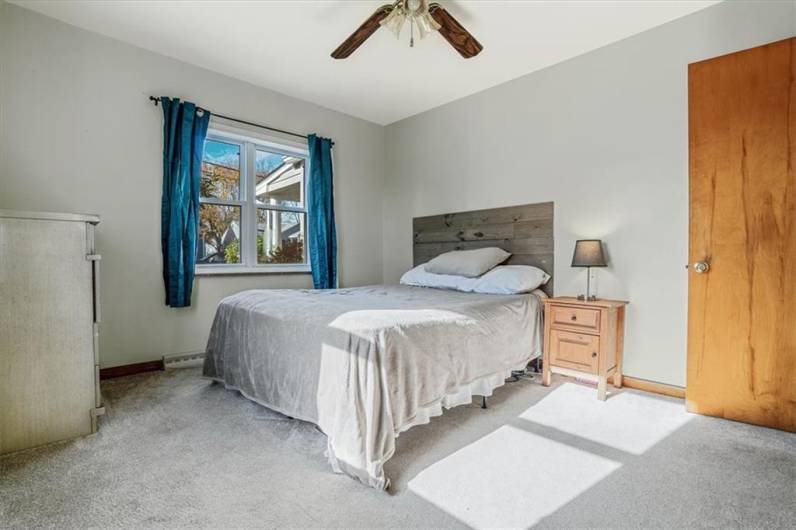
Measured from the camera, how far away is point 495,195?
3.59 m

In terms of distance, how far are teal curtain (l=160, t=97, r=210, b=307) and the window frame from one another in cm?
22

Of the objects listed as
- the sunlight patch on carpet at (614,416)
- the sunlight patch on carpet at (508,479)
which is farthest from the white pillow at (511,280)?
the sunlight patch on carpet at (508,479)

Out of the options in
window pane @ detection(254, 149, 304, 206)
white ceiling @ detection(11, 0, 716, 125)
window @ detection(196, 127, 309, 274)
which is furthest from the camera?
window pane @ detection(254, 149, 304, 206)

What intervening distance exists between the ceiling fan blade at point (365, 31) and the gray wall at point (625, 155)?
1.61 m

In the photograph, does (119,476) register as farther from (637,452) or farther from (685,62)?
(685,62)

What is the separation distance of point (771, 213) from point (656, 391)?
1301 mm

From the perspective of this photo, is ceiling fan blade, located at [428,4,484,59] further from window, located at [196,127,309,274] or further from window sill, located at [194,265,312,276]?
window sill, located at [194,265,312,276]

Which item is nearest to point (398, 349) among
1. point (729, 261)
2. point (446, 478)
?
point (446, 478)

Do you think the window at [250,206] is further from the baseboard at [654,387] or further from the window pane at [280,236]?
the baseboard at [654,387]

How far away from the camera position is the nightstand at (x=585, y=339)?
2504 mm

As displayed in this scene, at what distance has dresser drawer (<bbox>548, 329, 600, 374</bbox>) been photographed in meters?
2.54

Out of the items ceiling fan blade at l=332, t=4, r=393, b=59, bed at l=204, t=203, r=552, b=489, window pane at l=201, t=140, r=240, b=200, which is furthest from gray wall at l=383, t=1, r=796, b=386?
window pane at l=201, t=140, r=240, b=200

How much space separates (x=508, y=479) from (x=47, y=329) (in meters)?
2.25

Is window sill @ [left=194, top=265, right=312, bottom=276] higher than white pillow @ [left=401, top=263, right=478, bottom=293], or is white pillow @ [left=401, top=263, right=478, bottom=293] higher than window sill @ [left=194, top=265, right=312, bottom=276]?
window sill @ [left=194, top=265, right=312, bottom=276]
